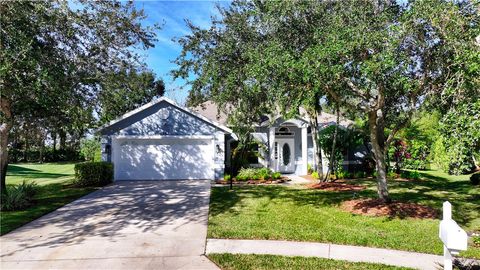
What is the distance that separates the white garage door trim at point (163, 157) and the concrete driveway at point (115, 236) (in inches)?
232

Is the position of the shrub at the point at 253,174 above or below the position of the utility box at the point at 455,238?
below

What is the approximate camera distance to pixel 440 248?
7332 mm

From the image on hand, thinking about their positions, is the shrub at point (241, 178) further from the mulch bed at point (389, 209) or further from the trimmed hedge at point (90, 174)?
the mulch bed at point (389, 209)

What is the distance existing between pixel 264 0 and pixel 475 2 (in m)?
5.43

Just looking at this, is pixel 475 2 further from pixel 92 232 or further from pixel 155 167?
pixel 155 167

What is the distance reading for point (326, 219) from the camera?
989 cm

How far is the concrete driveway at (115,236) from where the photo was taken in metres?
6.52

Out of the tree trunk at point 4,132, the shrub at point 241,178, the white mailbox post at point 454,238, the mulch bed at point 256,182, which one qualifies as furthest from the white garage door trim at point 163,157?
A: the white mailbox post at point 454,238

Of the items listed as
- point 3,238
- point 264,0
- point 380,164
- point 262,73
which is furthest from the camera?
point 380,164

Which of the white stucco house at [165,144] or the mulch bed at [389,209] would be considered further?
the white stucco house at [165,144]

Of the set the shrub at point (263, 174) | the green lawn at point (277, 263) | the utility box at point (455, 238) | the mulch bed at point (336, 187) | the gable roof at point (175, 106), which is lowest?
the green lawn at point (277, 263)

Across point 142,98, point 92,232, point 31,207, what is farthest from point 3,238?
point 142,98

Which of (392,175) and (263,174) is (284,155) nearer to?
(263,174)

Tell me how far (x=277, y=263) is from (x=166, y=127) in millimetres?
14013
